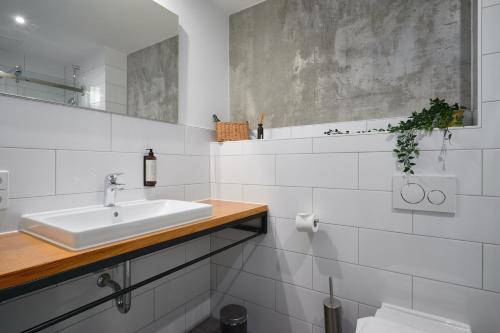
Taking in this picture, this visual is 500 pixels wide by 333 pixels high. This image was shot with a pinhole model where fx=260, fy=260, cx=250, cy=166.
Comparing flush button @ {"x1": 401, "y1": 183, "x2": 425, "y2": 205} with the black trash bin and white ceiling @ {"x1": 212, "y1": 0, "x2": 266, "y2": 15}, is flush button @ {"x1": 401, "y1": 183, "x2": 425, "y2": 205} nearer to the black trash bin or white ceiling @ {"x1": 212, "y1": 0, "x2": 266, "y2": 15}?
the black trash bin

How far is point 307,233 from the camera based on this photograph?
4.81 ft

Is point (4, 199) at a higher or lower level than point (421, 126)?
lower

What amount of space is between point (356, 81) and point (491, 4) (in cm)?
64

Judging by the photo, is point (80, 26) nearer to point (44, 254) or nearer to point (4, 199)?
point (4, 199)

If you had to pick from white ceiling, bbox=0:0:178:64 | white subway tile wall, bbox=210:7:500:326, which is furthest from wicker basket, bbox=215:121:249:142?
white ceiling, bbox=0:0:178:64

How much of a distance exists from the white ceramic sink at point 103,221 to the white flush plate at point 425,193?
2.89ft

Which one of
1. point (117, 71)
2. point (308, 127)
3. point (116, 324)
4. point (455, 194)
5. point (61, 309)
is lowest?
point (116, 324)

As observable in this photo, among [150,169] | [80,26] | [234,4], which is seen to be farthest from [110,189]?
[234,4]

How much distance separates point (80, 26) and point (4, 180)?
2.49 ft

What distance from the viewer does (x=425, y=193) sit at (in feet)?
3.74

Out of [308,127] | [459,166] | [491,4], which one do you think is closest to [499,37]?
[491,4]

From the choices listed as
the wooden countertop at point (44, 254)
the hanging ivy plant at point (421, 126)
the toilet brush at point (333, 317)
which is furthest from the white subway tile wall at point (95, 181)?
the hanging ivy plant at point (421, 126)

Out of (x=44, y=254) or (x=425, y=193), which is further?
(x=425, y=193)

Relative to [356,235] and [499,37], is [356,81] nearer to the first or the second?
[499,37]
